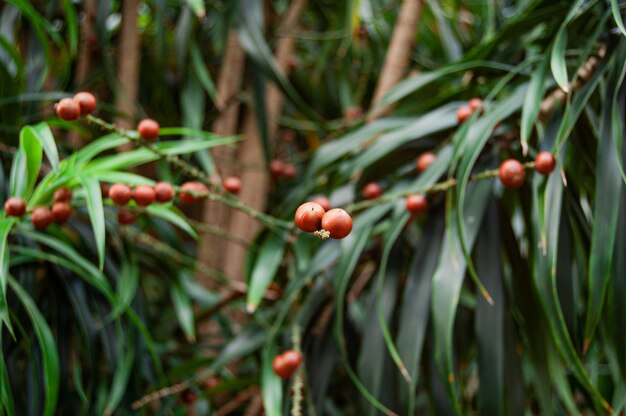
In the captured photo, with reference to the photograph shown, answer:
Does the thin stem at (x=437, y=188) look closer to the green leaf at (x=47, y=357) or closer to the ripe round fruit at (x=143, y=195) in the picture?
the ripe round fruit at (x=143, y=195)

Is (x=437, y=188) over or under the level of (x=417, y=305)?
over

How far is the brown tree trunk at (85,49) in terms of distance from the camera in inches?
36.4

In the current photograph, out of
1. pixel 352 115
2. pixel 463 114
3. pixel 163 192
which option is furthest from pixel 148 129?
pixel 352 115

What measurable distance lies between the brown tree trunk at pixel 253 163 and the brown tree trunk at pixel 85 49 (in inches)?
10.4

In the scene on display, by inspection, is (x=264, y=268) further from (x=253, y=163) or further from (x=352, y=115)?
(x=352, y=115)

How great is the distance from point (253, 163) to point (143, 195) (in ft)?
1.68

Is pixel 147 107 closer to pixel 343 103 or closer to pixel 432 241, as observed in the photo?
pixel 343 103

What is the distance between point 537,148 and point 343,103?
550 mm

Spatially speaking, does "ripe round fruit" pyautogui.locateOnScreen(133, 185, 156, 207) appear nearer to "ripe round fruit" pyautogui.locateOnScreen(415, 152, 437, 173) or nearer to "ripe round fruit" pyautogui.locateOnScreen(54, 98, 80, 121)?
"ripe round fruit" pyautogui.locateOnScreen(54, 98, 80, 121)

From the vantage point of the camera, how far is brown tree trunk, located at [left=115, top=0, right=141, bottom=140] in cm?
91

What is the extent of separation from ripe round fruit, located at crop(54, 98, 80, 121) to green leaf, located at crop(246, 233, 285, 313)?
0.99ft

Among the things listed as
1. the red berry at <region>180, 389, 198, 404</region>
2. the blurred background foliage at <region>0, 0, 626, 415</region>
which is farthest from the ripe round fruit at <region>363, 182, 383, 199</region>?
the red berry at <region>180, 389, 198, 404</region>

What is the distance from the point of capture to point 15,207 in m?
0.53

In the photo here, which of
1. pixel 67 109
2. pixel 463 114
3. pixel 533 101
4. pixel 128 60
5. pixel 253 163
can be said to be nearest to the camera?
pixel 67 109
